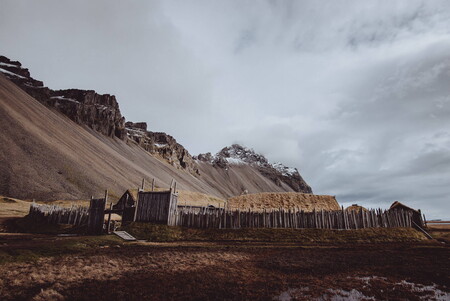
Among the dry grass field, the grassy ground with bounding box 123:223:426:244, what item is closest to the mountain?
the grassy ground with bounding box 123:223:426:244

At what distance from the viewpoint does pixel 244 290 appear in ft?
26.9

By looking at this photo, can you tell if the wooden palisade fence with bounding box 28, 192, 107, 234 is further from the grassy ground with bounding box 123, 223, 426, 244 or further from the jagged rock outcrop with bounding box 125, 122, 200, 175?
the jagged rock outcrop with bounding box 125, 122, 200, 175

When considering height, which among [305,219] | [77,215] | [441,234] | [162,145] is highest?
[162,145]

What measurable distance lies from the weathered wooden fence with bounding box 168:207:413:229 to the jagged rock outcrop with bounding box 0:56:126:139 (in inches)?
3930

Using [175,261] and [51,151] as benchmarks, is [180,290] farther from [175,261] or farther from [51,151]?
[51,151]

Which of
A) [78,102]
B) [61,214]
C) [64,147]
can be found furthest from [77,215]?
[78,102]

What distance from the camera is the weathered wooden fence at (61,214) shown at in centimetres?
2548

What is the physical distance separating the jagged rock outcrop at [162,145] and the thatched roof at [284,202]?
10641cm

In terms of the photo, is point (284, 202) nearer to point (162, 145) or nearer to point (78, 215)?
point (78, 215)

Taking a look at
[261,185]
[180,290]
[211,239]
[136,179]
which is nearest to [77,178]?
[136,179]

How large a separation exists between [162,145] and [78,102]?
54.1 metres

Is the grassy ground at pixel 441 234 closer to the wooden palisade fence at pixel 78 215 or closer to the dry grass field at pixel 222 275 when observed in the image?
the dry grass field at pixel 222 275

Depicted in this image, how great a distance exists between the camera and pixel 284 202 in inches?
1449

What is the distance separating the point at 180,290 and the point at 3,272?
642 centimetres
